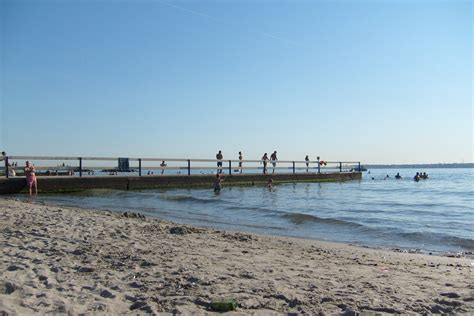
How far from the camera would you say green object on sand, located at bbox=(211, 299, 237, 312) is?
13.1 feet

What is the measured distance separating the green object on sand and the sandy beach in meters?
0.05

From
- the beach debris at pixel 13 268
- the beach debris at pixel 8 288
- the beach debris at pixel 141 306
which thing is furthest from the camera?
the beach debris at pixel 13 268

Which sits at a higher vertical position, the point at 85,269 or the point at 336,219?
the point at 85,269

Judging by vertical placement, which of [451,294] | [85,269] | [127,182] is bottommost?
[451,294]

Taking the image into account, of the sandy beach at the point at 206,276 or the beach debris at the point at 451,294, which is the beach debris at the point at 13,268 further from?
the beach debris at the point at 451,294

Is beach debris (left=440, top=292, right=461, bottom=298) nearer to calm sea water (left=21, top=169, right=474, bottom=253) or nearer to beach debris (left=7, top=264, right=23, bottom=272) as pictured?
calm sea water (left=21, top=169, right=474, bottom=253)

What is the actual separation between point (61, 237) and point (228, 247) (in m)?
2.71

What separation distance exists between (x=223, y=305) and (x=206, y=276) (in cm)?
105

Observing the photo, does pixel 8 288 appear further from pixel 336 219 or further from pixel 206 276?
pixel 336 219

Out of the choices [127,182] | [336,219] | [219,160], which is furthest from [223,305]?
[219,160]

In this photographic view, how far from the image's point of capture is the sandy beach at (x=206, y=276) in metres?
4.07

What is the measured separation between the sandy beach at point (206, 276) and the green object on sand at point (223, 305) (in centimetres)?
5

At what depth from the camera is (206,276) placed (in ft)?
16.6

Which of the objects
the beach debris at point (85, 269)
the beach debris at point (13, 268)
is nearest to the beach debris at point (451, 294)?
the beach debris at point (85, 269)
